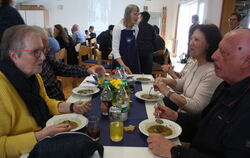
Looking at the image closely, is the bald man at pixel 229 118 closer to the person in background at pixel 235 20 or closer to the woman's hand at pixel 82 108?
the woman's hand at pixel 82 108

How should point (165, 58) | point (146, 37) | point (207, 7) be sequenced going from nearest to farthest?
point (146, 37) → point (165, 58) → point (207, 7)

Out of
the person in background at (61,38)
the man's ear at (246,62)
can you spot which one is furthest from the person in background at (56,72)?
the person in background at (61,38)

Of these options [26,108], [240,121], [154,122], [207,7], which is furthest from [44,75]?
[207,7]

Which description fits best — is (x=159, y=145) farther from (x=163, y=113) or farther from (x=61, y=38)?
(x=61, y=38)

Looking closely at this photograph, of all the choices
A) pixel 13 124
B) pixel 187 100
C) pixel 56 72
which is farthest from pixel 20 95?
pixel 187 100

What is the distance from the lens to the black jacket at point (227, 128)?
34.8 inches

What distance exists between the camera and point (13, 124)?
1102 mm

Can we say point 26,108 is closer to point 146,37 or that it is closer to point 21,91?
point 21,91

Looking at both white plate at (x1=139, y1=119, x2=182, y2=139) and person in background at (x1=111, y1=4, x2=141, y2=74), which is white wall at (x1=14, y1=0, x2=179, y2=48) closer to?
person in background at (x1=111, y1=4, x2=141, y2=74)

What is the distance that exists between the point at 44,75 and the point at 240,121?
1.60 m

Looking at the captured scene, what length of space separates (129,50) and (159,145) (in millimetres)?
2231

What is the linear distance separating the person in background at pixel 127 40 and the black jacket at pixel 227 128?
177 centimetres

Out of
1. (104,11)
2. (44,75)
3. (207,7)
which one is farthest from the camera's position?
(104,11)

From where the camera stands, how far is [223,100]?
1106 mm
